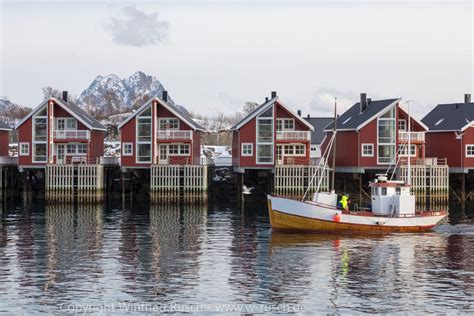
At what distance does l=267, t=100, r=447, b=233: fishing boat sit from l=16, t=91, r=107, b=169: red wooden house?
29927 millimetres

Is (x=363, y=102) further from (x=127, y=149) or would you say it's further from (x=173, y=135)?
(x=127, y=149)

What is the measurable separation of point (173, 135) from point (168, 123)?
1.67 meters

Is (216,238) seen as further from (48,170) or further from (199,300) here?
(48,170)

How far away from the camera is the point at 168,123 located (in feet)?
261

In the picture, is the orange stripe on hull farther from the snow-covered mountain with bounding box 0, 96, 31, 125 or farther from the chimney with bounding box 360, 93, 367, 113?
the snow-covered mountain with bounding box 0, 96, 31, 125

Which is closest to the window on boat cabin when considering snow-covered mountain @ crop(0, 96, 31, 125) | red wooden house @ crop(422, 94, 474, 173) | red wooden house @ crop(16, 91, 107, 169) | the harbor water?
red wooden house @ crop(16, 91, 107, 169)

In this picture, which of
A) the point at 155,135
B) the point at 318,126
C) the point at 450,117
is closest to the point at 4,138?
the point at 155,135

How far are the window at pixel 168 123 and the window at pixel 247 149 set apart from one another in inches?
267

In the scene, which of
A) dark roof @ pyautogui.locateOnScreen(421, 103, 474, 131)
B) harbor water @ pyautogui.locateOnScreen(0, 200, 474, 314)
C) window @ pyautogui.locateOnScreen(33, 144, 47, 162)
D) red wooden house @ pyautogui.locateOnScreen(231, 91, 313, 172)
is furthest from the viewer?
dark roof @ pyautogui.locateOnScreen(421, 103, 474, 131)

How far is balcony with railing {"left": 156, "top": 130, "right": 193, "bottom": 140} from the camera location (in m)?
78.4

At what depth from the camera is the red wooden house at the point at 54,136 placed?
78.5 meters

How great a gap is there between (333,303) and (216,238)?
62.2ft

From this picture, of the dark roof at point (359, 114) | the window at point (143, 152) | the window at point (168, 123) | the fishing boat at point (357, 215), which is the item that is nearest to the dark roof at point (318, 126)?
the dark roof at point (359, 114)

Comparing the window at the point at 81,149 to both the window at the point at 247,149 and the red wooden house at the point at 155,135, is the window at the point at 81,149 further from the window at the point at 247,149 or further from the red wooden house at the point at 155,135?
the window at the point at 247,149
